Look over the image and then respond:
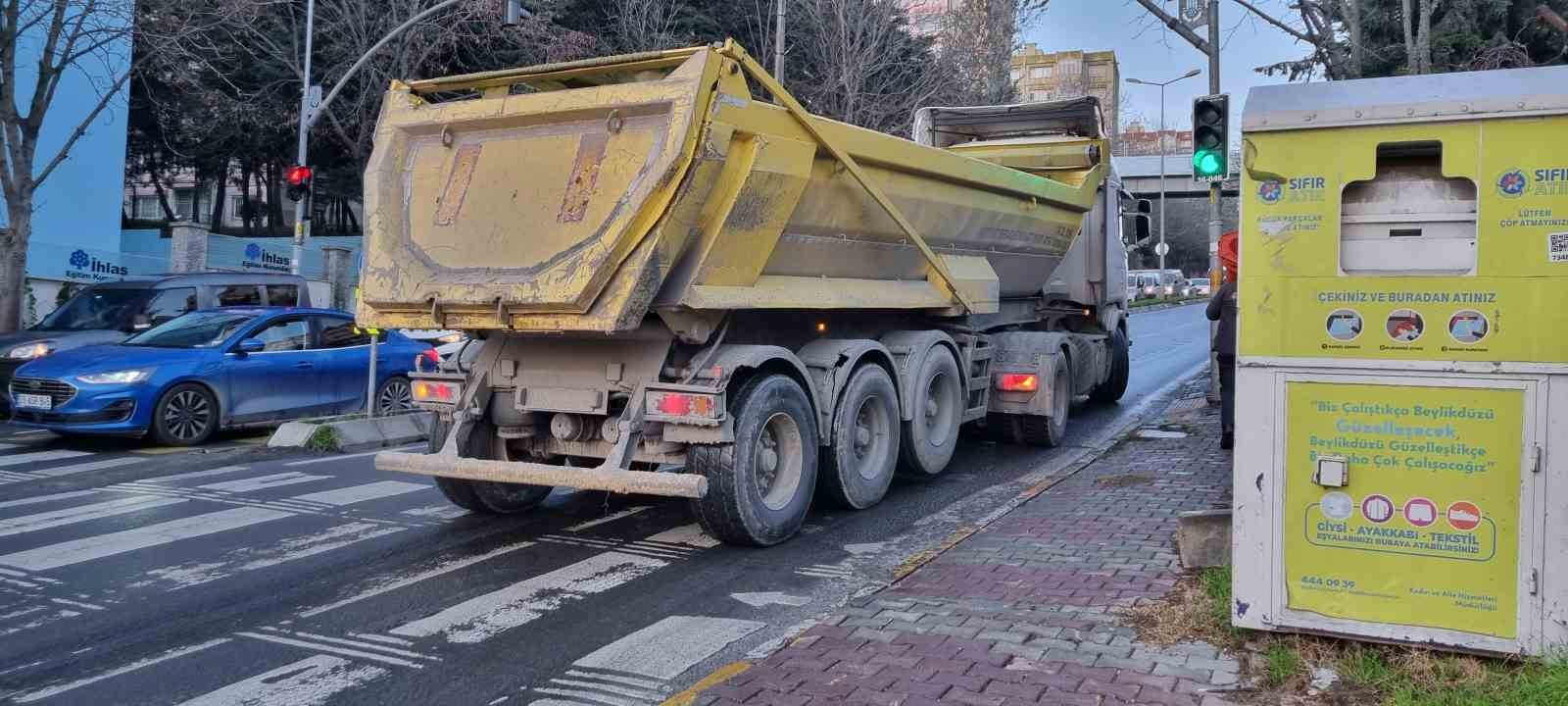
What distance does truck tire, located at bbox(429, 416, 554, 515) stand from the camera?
780 centimetres

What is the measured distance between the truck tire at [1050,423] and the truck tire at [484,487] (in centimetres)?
486

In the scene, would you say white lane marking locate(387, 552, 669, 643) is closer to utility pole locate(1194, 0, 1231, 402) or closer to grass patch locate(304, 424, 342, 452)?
grass patch locate(304, 424, 342, 452)

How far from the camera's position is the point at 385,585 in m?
6.42

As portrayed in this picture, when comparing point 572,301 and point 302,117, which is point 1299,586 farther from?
point 302,117

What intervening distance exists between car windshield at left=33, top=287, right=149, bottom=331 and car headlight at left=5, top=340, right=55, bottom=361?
0.60m

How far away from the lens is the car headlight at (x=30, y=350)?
13552mm

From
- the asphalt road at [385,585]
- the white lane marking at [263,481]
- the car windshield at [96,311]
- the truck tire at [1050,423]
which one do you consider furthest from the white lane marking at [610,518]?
the car windshield at [96,311]

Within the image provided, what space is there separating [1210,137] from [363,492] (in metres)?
8.68

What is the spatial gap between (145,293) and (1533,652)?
14.8 metres

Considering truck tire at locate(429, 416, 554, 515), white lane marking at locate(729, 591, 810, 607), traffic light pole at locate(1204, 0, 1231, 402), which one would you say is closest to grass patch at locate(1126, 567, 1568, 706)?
white lane marking at locate(729, 591, 810, 607)

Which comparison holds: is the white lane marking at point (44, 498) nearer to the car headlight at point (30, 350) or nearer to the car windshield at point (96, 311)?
the car headlight at point (30, 350)

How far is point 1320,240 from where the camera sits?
4750 millimetres

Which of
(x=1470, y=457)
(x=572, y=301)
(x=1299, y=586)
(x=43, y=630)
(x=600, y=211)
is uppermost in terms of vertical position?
(x=600, y=211)

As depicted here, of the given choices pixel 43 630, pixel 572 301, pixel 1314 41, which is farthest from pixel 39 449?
pixel 1314 41
